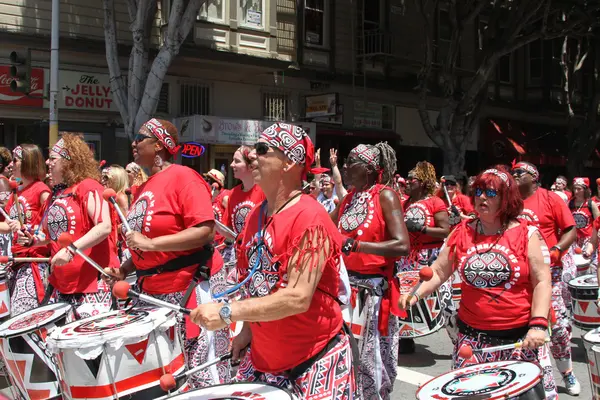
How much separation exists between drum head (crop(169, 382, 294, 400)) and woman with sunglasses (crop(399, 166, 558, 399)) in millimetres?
1417

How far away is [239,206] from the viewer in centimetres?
659

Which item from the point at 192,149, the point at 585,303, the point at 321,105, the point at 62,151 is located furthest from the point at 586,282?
the point at 321,105

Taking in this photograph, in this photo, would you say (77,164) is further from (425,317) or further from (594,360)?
(425,317)

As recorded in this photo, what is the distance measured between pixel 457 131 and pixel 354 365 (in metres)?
18.6

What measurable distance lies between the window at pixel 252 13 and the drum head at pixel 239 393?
17284 mm

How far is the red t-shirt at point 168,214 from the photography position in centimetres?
432

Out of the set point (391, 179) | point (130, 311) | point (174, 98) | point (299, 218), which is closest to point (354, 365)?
point (299, 218)

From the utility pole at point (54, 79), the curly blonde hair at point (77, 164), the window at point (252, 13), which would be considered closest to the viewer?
the curly blonde hair at point (77, 164)

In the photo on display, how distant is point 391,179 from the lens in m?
5.71

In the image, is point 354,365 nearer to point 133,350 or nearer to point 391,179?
point 133,350

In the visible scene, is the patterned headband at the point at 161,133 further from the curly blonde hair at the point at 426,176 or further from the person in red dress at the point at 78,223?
the curly blonde hair at the point at 426,176

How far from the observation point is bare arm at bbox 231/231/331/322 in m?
2.78

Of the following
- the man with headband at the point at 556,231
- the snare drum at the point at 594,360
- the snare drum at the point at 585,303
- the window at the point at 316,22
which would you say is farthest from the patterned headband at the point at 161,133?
the window at the point at 316,22

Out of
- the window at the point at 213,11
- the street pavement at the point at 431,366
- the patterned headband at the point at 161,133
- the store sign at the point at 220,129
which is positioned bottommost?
the street pavement at the point at 431,366
